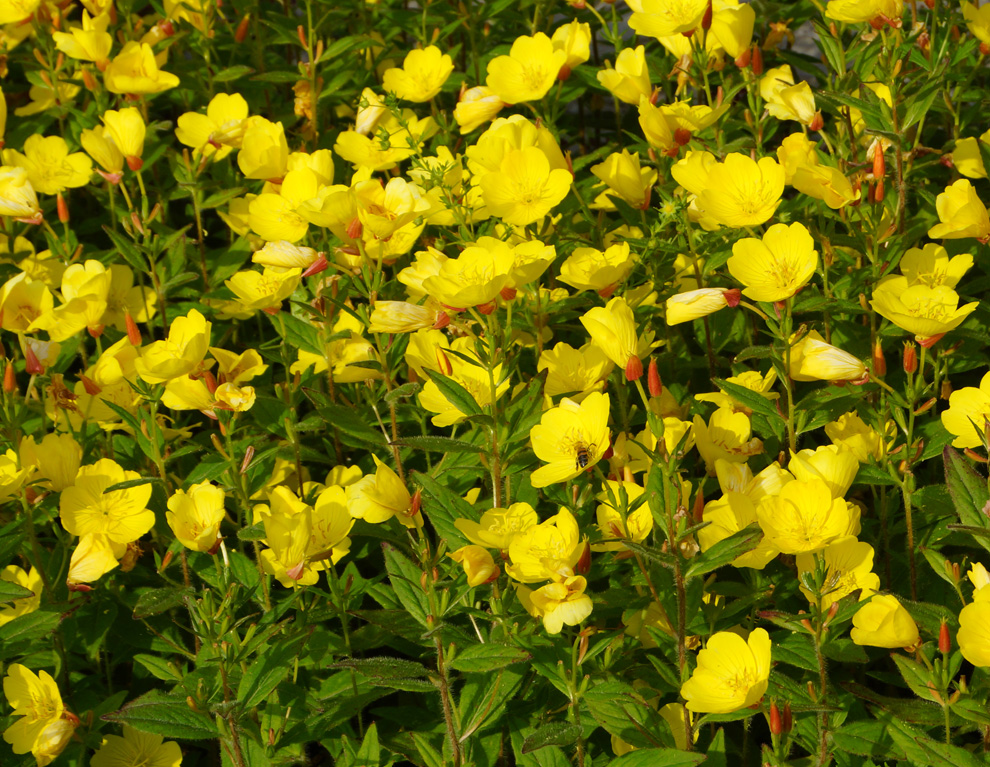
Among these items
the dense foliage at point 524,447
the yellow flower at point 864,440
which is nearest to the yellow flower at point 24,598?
the dense foliage at point 524,447

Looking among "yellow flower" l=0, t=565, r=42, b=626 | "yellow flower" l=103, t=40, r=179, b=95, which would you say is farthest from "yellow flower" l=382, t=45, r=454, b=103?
"yellow flower" l=0, t=565, r=42, b=626

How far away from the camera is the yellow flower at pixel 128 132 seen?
270cm

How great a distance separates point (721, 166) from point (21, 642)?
177cm

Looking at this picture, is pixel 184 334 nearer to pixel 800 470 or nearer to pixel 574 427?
pixel 574 427

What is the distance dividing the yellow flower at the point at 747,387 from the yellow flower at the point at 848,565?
0.40 metres

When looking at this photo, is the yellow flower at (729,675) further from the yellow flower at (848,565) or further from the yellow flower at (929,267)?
the yellow flower at (929,267)

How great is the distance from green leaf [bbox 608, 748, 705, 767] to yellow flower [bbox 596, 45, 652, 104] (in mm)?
1597

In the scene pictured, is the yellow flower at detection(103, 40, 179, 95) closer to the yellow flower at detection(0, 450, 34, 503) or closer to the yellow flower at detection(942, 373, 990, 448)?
the yellow flower at detection(0, 450, 34, 503)

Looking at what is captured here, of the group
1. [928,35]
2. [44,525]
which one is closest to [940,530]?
[928,35]

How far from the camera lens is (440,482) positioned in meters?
2.19

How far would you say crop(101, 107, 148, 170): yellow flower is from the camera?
2699mm

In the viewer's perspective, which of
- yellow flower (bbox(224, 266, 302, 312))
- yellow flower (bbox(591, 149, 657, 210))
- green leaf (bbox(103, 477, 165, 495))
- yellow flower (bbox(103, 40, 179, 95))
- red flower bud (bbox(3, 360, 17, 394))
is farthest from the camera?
yellow flower (bbox(103, 40, 179, 95))

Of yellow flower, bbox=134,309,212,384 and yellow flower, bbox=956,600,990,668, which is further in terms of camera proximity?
yellow flower, bbox=134,309,212,384

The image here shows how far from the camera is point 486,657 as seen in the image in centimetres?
178
